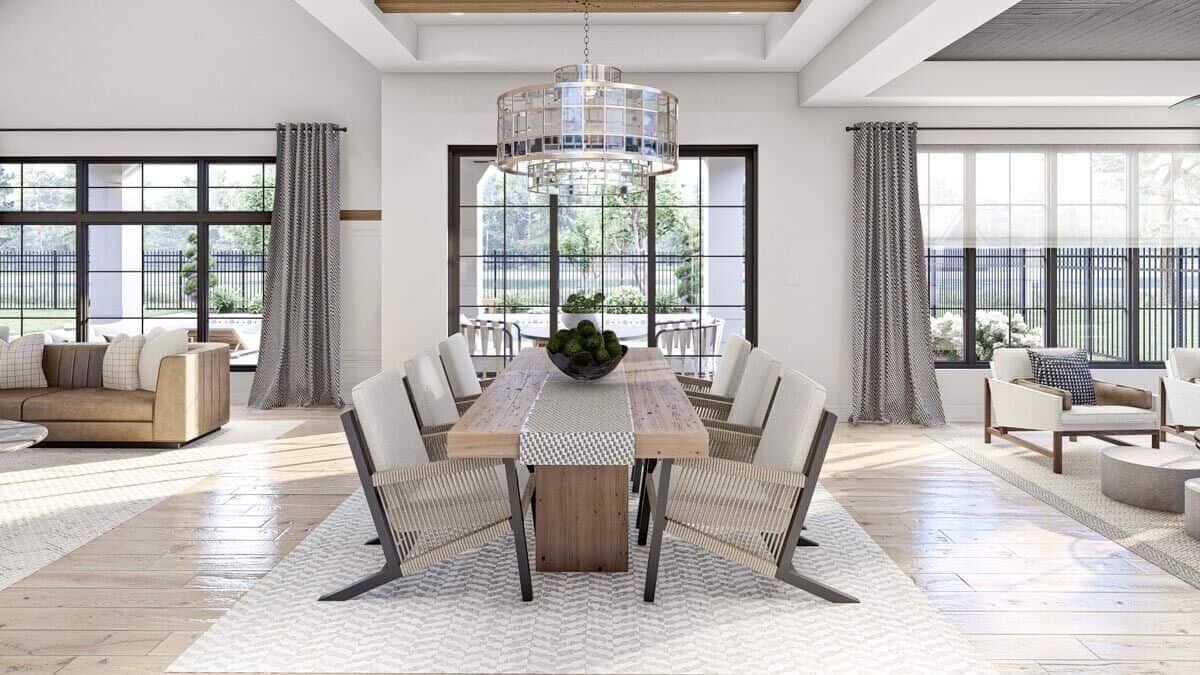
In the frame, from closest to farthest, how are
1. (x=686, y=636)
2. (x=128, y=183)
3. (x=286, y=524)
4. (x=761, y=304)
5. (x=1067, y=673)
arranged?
(x=1067, y=673)
(x=686, y=636)
(x=286, y=524)
(x=761, y=304)
(x=128, y=183)

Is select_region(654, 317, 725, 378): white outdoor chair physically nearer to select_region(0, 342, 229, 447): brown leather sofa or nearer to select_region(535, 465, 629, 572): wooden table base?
select_region(0, 342, 229, 447): brown leather sofa

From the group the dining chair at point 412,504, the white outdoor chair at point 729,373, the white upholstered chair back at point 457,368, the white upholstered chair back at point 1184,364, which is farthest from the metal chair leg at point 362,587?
the white upholstered chair back at point 1184,364

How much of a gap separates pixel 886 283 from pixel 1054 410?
2.02 m

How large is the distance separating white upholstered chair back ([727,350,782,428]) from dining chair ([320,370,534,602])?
1261 millimetres

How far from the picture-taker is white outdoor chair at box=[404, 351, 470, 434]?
13.5 ft

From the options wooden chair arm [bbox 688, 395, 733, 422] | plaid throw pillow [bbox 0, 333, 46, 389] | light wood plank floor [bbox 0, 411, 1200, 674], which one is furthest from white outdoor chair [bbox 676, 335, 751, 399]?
plaid throw pillow [bbox 0, 333, 46, 389]

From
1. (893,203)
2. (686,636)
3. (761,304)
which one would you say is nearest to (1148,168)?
(893,203)

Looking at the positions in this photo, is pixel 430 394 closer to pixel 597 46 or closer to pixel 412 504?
pixel 412 504

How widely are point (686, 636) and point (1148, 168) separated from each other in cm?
655

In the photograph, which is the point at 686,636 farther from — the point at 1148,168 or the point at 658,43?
the point at 1148,168

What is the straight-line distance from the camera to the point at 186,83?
323 inches

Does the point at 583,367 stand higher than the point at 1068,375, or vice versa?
the point at 583,367

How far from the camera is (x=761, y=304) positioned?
24.5 feet

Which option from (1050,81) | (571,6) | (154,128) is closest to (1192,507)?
(1050,81)
